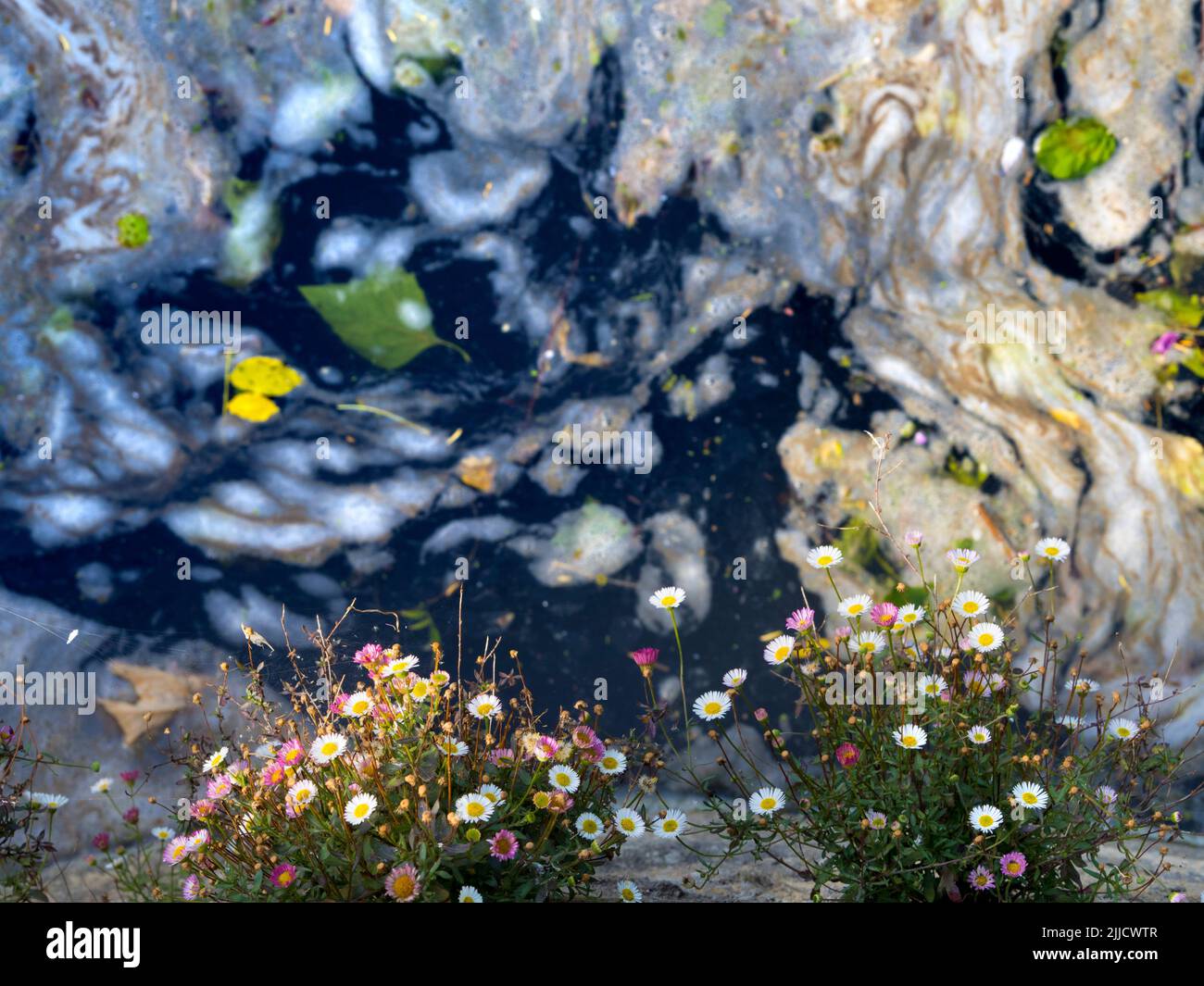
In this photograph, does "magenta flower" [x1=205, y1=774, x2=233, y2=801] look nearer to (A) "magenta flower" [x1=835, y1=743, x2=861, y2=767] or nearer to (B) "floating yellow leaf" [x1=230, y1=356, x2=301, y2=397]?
(A) "magenta flower" [x1=835, y1=743, x2=861, y2=767]

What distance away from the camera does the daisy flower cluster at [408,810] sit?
147 cm

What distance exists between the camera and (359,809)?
1.47 meters

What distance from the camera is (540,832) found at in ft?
5.24

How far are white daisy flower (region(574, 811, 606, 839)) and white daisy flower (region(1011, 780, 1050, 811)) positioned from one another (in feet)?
1.93

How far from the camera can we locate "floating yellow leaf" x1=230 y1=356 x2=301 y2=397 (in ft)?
7.90

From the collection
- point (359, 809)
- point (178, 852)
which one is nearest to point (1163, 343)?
point (359, 809)

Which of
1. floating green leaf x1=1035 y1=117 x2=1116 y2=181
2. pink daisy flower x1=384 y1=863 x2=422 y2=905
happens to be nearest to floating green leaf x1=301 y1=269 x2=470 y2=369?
pink daisy flower x1=384 y1=863 x2=422 y2=905

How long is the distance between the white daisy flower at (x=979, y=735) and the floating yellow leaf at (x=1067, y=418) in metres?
1.08

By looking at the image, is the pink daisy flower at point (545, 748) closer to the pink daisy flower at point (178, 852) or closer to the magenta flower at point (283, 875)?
the magenta flower at point (283, 875)

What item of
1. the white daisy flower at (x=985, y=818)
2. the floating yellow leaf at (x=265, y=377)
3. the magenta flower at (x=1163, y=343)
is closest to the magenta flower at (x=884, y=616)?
the white daisy flower at (x=985, y=818)

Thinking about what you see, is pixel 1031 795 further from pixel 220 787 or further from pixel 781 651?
pixel 220 787

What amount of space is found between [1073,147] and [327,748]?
1.98 metres

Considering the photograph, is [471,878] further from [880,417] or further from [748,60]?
[748,60]

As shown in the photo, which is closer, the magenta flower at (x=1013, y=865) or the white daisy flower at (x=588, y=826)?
the magenta flower at (x=1013, y=865)
